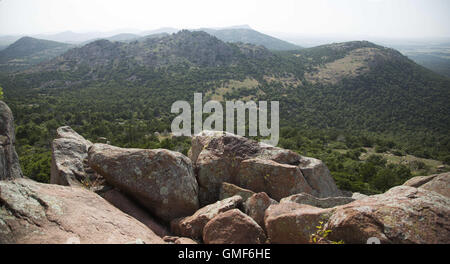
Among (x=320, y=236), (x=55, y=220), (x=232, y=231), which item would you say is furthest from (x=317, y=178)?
(x=55, y=220)

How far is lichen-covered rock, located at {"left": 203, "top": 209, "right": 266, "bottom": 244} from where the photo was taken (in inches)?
277

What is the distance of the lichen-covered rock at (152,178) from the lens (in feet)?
30.2

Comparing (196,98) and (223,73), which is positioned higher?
(223,73)

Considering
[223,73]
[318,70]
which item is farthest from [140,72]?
[318,70]

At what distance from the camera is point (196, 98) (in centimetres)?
13588

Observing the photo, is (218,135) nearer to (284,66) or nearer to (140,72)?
(140,72)

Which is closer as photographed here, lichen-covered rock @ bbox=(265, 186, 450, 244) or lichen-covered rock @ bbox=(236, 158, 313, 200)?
lichen-covered rock @ bbox=(265, 186, 450, 244)

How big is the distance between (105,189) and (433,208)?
429 inches

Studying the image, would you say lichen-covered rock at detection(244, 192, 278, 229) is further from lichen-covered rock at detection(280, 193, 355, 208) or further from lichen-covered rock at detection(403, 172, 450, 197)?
lichen-covered rock at detection(403, 172, 450, 197)

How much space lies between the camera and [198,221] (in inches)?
323

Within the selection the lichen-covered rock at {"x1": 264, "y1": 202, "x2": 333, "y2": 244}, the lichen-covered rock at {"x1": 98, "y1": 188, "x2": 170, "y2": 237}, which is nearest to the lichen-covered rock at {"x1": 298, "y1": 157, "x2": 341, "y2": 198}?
the lichen-covered rock at {"x1": 264, "y1": 202, "x2": 333, "y2": 244}

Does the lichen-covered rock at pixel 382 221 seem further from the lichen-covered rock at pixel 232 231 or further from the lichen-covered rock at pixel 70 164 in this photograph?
the lichen-covered rock at pixel 70 164

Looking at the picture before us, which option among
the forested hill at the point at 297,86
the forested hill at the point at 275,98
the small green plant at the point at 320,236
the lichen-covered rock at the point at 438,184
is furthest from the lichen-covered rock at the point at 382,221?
the forested hill at the point at 297,86

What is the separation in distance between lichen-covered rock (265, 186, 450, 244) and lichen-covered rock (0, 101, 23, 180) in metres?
9.61
